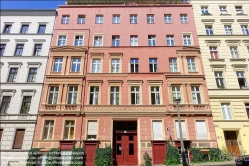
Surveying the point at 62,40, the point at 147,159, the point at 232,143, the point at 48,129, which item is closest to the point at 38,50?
the point at 62,40

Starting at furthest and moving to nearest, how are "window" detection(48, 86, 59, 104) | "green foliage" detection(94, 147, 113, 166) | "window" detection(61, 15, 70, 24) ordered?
"window" detection(61, 15, 70, 24)
"window" detection(48, 86, 59, 104)
"green foliage" detection(94, 147, 113, 166)

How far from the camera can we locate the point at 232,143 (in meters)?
19.4

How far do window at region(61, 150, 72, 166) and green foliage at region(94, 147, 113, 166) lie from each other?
267 centimetres

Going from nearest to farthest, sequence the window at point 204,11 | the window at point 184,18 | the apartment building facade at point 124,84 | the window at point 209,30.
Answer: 1. the apartment building facade at point 124,84
2. the window at point 209,30
3. the window at point 184,18
4. the window at point 204,11

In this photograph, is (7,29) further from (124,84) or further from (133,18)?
(124,84)

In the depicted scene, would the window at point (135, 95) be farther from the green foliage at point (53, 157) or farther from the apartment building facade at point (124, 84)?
the green foliage at point (53, 157)

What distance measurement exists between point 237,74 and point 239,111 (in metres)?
4.72

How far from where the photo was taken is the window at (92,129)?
62.4ft

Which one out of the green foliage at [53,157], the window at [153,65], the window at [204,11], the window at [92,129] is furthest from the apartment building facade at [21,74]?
the window at [204,11]

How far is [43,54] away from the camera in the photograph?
75.0ft

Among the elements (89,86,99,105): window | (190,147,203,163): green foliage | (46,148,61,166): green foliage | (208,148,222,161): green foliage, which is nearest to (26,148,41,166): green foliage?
(46,148,61,166): green foliage

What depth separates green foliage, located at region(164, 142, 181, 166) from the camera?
55.3 feet

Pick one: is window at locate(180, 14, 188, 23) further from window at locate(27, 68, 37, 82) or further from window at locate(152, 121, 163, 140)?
window at locate(27, 68, 37, 82)

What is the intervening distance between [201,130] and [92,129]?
1169 centimetres
